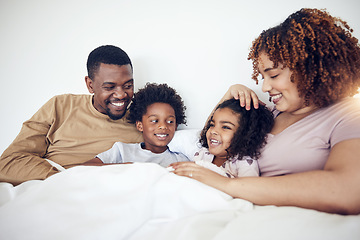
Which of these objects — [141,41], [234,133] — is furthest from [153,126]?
[141,41]

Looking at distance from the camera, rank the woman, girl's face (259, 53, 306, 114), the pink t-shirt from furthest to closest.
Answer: girl's face (259, 53, 306, 114)
the pink t-shirt
the woman

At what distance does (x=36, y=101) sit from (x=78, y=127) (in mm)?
910

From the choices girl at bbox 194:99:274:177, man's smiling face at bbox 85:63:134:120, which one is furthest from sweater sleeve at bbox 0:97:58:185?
girl at bbox 194:99:274:177

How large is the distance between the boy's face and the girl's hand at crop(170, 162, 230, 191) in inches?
20.8

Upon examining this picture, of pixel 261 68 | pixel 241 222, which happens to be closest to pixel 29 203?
pixel 241 222

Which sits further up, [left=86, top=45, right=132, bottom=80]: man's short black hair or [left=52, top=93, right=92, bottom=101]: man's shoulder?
[left=86, top=45, right=132, bottom=80]: man's short black hair

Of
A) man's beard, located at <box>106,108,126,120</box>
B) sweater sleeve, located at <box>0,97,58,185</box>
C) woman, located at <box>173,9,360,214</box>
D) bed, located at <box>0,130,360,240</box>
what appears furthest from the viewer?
man's beard, located at <box>106,108,126,120</box>

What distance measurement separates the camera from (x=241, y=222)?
0.61 m

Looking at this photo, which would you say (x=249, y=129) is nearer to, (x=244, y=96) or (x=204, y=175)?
(x=244, y=96)

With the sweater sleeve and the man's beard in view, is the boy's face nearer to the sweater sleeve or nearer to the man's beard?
the man's beard

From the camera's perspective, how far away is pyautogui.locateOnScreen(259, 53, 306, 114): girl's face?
997 millimetres

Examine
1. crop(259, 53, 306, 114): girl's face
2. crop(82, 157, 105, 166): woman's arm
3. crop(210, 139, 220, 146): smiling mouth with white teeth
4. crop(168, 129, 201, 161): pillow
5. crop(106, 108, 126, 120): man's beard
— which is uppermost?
crop(259, 53, 306, 114): girl's face

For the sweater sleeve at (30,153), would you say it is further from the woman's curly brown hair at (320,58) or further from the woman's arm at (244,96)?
the woman's curly brown hair at (320,58)

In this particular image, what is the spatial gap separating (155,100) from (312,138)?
100 cm
